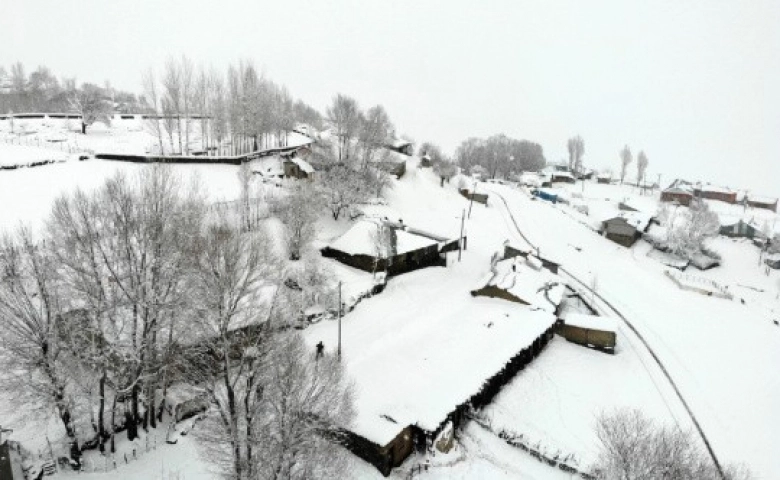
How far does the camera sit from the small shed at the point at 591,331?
4072cm

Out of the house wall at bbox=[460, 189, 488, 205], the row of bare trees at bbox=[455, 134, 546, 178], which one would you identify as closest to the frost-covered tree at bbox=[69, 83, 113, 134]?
the house wall at bbox=[460, 189, 488, 205]

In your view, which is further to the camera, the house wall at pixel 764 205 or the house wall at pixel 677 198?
the house wall at pixel 764 205

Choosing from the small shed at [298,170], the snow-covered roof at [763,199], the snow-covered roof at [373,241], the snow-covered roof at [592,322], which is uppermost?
the small shed at [298,170]

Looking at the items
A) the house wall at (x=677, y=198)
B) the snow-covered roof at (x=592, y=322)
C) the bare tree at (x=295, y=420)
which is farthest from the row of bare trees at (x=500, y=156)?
the bare tree at (x=295, y=420)

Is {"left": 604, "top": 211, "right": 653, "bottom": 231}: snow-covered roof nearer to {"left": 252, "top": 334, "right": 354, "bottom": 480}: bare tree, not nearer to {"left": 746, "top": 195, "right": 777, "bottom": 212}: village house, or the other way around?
{"left": 746, "top": 195, "right": 777, "bottom": 212}: village house

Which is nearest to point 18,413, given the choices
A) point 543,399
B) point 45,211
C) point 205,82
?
point 45,211

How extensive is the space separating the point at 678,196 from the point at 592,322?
87.9 m

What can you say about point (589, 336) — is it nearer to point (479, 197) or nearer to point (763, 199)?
point (479, 197)

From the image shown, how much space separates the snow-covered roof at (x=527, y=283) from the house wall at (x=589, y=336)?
231 centimetres

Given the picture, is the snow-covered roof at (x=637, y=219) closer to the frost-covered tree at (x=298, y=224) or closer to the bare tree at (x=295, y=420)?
the frost-covered tree at (x=298, y=224)

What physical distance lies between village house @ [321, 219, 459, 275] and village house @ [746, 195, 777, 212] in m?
107

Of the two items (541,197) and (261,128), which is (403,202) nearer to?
(261,128)

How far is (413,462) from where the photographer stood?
82.8 ft

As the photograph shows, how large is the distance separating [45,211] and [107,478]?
2546 centimetres
